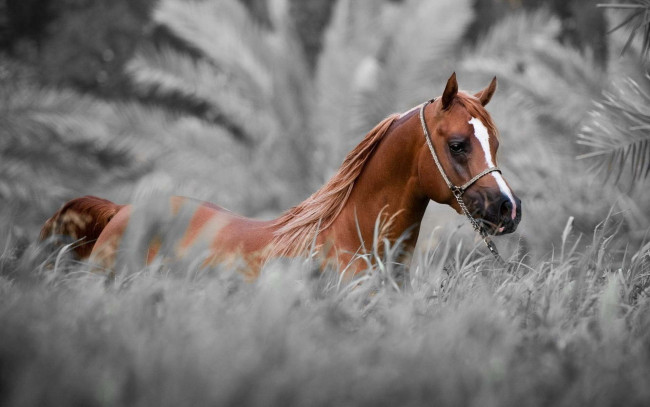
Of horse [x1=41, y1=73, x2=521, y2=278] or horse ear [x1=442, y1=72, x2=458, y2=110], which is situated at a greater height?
horse ear [x1=442, y1=72, x2=458, y2=110]

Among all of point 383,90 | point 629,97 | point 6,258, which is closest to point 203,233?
point 6,258

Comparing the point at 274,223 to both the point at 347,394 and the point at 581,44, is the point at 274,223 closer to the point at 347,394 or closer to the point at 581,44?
the point at 347,394

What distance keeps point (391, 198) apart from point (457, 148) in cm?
41

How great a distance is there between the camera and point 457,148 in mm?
3250

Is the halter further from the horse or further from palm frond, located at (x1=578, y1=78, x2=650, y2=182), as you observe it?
palm frond, located at (x1=578, y1=78, x2=650, y2=182)

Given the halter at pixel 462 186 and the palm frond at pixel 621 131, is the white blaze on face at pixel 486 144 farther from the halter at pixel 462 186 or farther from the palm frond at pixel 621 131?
the palm frond at pixel 621 131

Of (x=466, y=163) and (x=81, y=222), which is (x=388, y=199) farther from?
(x=81, y=222)

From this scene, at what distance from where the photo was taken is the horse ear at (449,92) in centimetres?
325

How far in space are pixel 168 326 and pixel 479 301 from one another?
123 centimetres

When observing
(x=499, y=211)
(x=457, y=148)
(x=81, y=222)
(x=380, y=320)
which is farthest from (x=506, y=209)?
(x=81, y=222)

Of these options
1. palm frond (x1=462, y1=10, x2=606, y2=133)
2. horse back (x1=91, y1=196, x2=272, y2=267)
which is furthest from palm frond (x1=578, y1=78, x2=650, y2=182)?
palm frond (x1=462, y1=10, x2=606, y2=133)

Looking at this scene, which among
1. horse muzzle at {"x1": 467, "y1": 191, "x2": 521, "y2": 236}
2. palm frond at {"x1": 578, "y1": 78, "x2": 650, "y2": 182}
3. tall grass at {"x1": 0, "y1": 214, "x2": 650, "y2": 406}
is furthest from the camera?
palm frond at {"x1": 578, "y1": 78, "x2": 650, "y2": 182}

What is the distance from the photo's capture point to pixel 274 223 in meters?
3.69

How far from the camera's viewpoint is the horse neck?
3.37m
